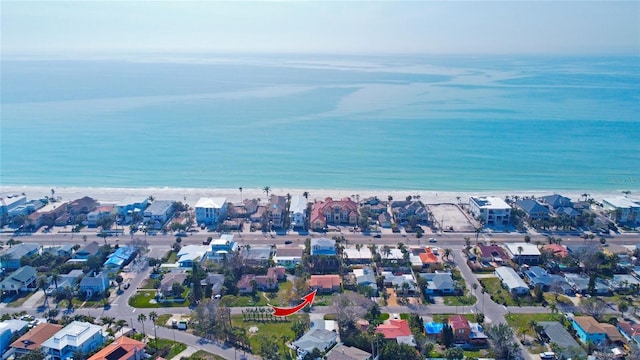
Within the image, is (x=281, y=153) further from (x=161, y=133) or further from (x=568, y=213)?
(x=568, y=213)


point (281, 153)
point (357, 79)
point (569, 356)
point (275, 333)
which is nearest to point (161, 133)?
point (281, 153)

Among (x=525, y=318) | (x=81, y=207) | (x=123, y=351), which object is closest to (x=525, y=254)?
(x=525, y=318)

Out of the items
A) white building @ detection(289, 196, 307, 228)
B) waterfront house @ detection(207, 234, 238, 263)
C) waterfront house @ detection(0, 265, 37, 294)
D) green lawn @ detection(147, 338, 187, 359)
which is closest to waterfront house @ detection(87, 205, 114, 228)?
waterfront house @ detection(0, 265, 37, 294)

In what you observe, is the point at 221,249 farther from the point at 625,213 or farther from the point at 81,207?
the point at 625,213

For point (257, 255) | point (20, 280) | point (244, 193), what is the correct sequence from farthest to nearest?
point (244, 193)
point (257, 255)
point (20, 280)

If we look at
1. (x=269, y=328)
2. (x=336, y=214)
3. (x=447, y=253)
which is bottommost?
(x=269, y=328)

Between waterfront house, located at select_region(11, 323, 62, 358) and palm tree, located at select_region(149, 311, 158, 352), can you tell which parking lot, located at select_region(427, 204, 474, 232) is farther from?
waterfront house, located at select_region(11, 323, 62, 358)
